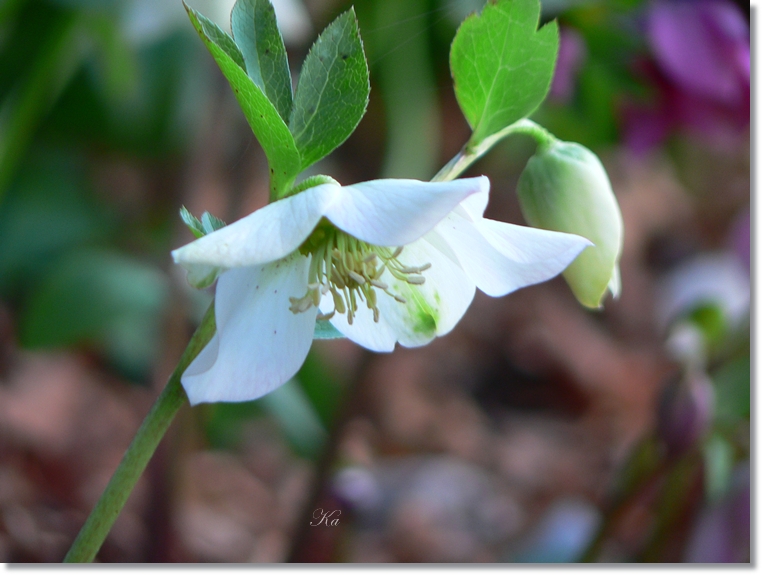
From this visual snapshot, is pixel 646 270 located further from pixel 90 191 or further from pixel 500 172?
pixel 90 191

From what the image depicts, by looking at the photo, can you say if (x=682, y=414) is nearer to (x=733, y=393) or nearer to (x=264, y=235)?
(x=733, y=393)

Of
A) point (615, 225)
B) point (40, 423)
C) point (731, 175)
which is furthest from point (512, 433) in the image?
point (615, 225)

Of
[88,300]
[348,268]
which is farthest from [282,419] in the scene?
[348,268]

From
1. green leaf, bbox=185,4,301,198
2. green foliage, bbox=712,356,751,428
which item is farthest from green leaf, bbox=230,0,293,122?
green foliage, bbox=712,356,751,428

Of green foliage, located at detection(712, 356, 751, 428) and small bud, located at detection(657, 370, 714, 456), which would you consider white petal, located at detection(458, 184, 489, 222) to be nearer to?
small bud, located at detection(657, 370, 714, 456)

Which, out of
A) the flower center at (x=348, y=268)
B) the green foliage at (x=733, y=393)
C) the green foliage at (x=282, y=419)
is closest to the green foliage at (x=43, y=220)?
the green foliage at (x=282, y=419)

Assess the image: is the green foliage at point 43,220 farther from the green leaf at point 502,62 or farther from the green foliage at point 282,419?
the green leaf at point 502,62

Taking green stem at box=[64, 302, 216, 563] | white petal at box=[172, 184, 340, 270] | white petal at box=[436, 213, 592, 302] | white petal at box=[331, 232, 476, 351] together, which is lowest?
white petal at box=[331, 232, 476, 351]
